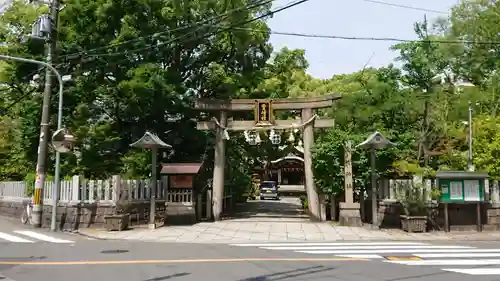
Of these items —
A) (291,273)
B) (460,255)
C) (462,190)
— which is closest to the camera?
(291,273)

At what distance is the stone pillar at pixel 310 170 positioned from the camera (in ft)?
68.6

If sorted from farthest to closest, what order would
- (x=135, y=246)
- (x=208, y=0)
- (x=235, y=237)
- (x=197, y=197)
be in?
(x=208, y=0)
(x=197, y=197)
(x=235, y=237)
(x=135, y=246)

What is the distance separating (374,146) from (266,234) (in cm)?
520

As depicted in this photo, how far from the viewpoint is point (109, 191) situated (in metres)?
18.5

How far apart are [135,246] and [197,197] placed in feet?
25.7

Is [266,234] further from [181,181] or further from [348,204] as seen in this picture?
[181,181]

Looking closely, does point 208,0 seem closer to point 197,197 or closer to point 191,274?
point 197,197

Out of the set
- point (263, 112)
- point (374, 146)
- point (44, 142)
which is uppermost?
point (263, 112)

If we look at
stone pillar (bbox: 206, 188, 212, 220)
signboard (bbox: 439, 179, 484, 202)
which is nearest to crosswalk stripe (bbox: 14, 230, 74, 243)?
stone pillar (bbox: 206, 188, 212, 220)

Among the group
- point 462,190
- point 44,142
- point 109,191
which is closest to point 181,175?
point 109,191

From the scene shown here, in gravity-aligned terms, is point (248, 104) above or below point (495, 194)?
above

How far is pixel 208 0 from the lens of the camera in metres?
22.7

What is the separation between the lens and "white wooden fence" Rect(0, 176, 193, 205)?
18.5m

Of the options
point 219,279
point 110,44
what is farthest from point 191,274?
point 110,44
